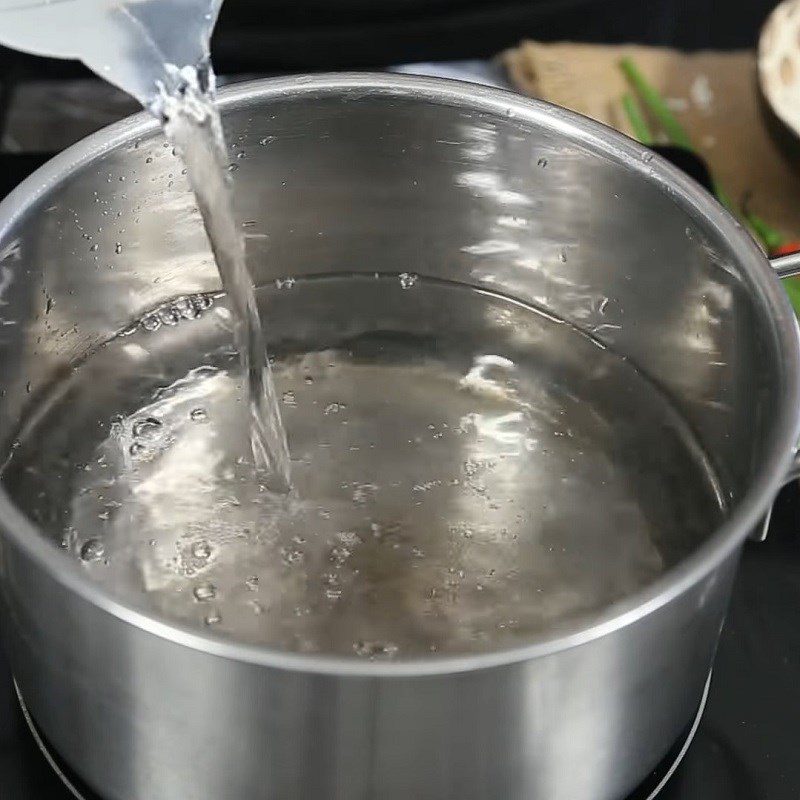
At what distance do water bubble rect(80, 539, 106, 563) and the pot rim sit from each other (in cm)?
16

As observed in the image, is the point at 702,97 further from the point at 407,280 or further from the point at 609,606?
the point at 609,606

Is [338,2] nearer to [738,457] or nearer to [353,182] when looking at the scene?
[353,182]

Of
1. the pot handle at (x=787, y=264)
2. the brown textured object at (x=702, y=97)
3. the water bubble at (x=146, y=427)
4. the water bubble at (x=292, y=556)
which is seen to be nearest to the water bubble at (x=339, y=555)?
the water bubble at (x=292, y=556)

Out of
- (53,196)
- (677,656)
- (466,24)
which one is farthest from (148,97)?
(466,24)

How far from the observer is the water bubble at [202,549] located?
2.08 feet

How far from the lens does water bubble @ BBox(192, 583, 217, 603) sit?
61cm

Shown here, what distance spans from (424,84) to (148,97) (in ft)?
0.54

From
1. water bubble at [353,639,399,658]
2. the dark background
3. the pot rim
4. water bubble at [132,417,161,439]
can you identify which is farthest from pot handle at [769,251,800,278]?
the dark background

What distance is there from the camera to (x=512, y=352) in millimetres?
762

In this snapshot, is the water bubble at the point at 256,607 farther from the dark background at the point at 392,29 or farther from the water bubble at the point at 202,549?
the dark background at the point at 392,29

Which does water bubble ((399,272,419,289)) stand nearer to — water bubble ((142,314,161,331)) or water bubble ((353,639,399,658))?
water bubble ((142,314,161,331))

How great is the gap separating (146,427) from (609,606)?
36 cm

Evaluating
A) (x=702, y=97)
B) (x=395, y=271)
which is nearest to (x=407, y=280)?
(x=395, y=271)

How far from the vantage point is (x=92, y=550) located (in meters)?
0.64
